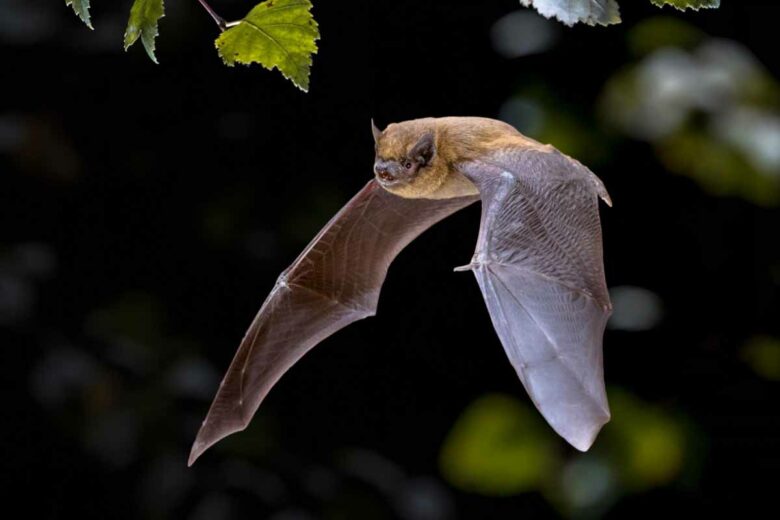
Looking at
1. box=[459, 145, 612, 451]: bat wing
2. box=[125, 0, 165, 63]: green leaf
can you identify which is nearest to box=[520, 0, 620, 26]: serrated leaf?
box=[459, 145, 612, 451]: bat wing

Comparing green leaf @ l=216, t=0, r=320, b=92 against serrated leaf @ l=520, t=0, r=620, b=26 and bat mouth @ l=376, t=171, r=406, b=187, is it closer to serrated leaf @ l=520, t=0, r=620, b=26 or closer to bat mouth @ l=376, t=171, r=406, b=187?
bat mouth @ l=376, t=171, r=406, b=187

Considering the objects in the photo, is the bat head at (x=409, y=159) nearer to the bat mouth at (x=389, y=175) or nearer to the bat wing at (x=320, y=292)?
the bat mouth at (x=389, y=175)

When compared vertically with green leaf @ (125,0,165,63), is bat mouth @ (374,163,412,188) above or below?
below

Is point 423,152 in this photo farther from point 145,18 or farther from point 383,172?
point 145,18

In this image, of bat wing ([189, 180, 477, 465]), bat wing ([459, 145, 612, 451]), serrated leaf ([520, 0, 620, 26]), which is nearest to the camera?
serrated leaf ([520, 0, 620, 26])

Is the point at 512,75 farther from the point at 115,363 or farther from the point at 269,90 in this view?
the point at 115,363

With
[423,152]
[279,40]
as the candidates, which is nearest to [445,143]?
[423,152]

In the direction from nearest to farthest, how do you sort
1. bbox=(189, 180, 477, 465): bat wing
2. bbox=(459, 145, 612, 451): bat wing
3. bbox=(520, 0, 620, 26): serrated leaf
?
bbox=(520, 0, 620, 26): serrated leaf → bbox=(459, 145, 612, 451): bat wing → bbox=(189, 180, 477, 465): bat wing
